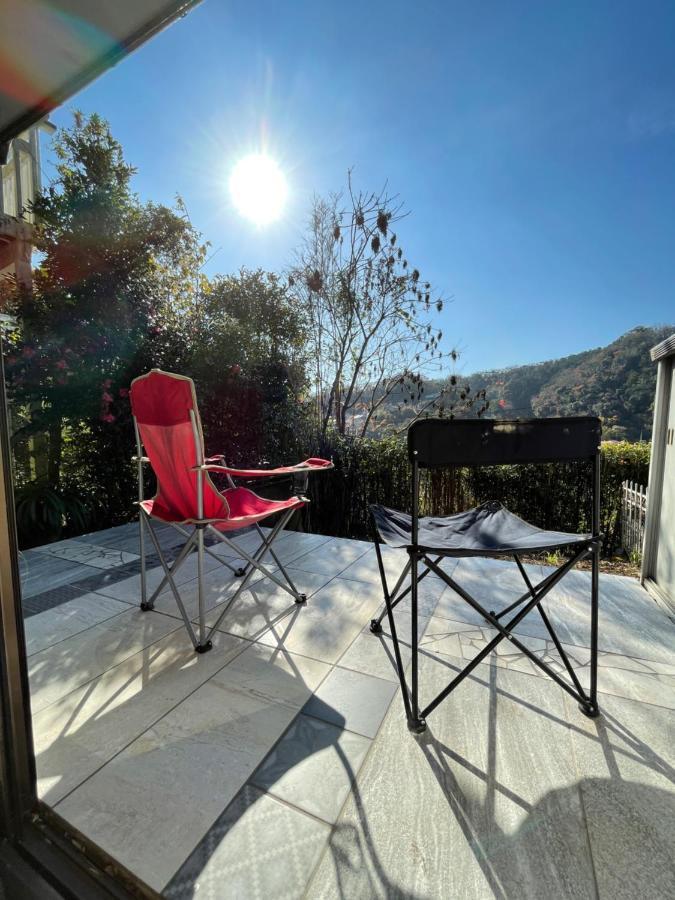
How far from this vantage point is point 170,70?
307cm

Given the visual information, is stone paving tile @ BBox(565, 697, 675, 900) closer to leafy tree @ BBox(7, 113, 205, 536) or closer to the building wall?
leafy tree @ BBox(7, 113, 205, 536)

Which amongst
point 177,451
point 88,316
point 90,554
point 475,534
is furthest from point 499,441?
point 88,316

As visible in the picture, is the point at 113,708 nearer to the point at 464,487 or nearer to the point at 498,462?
the point at 498,462

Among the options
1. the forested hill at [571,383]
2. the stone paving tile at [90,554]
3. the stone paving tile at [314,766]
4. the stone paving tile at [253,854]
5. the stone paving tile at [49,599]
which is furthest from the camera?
the forested hill at [571,383]

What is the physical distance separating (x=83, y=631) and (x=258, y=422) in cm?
287

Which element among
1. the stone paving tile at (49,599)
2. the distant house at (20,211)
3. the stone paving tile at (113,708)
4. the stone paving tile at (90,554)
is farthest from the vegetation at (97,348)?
the stone paving tile at (113,708)

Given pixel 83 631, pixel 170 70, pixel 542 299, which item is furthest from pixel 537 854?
pixel 542 299

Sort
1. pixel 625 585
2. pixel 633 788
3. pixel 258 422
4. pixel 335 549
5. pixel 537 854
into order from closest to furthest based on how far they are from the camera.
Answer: pixel 537 854 < pixel 633 788 < pixel 625 585 < pixel 335 549 < pixel 258 422

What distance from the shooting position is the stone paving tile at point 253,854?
766 mm

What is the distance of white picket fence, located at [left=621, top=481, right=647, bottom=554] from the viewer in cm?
321

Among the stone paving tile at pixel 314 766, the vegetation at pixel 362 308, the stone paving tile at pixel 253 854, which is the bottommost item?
the stone paving tile at pixel 314 766

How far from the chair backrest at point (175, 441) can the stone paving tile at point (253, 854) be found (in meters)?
1.01

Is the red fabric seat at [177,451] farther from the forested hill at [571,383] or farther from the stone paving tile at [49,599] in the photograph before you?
the forested hill at [571,383]

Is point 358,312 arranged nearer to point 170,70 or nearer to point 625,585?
point 170,70
